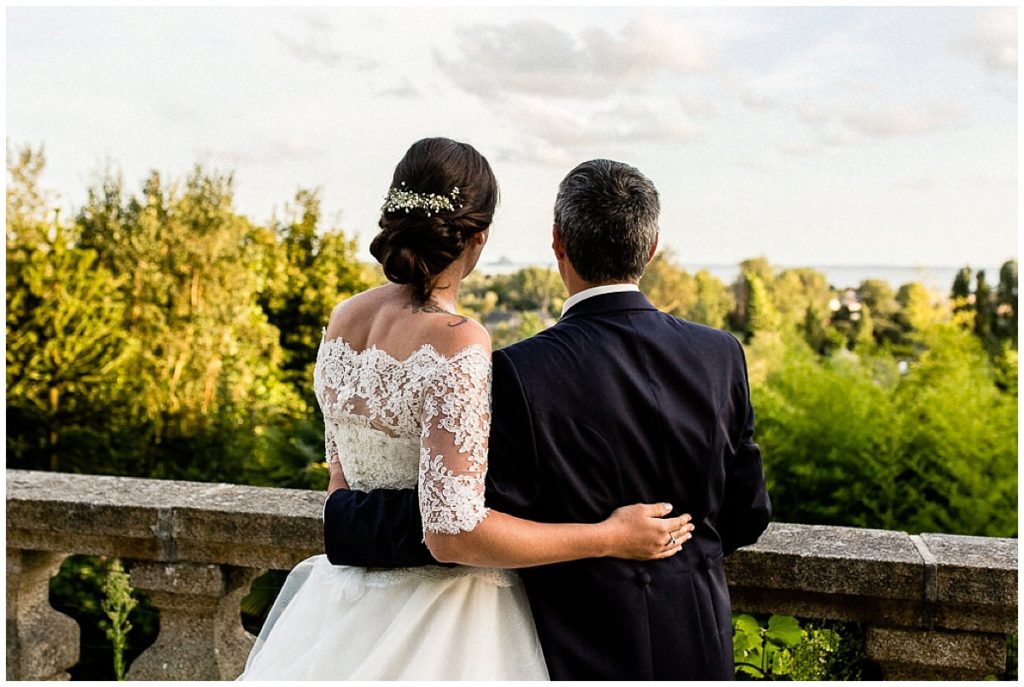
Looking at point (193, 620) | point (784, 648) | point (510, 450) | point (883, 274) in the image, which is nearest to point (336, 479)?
point (510, 450)

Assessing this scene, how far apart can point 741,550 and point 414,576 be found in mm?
847

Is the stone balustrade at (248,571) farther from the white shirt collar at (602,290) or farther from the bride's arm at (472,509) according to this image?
the white shirt collar at (602,290)

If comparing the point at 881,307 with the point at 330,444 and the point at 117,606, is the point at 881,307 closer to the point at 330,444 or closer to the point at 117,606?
the point at 117,606

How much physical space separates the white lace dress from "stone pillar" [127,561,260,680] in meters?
0.67

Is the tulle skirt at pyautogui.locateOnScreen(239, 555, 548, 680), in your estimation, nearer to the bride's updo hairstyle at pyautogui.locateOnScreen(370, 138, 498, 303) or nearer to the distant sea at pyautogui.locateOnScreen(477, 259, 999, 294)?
the bride's updo hairstyle at pyautogui.locateOnScreen(370, 138, 498, 303)

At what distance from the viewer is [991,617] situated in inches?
85.0

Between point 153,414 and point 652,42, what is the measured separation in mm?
5527

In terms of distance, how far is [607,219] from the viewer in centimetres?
173

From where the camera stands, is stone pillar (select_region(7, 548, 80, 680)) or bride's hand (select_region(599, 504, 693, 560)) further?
stone pillar (select_region(7, 548, 80, 680))

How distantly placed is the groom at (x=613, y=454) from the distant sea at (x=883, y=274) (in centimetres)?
619

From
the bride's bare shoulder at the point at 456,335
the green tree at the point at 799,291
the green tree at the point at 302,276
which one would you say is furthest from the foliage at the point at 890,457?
the green tree at the point at 302,276

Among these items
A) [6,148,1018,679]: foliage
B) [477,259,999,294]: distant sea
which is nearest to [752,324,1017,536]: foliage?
[6,148,1018,679]: foliage

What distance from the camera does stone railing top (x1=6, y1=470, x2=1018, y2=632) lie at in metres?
2.15

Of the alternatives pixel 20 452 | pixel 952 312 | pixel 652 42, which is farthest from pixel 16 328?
pixel 952 312
